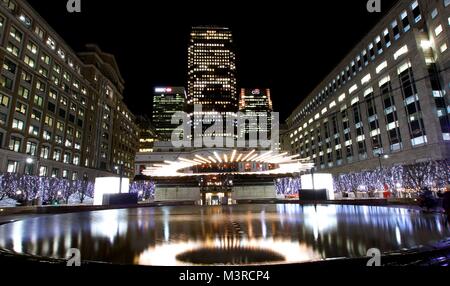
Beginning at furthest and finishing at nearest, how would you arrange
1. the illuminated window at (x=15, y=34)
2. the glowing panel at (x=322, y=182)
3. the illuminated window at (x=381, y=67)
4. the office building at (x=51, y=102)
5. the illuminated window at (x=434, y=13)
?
1. the illuminated window at (x=381, y=67)
2. the illuminated window at (x=15, y=34)
3. the office building at (x=51, y=102)
4. the illuminated window at (x=434, y=13)
5. the glowing panel at (x=322, y=182)

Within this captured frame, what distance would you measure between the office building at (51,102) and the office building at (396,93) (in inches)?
2098

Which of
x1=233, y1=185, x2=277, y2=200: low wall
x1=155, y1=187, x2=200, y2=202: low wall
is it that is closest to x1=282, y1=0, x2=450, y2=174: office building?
x1=233, y1=185, x2=277, y2=200: low wall

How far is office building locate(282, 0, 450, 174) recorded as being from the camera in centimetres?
4453

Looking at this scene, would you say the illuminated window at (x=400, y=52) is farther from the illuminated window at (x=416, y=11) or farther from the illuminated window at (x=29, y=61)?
the illuminated window at (x=29, y=61)

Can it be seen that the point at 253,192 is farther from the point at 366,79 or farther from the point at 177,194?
the point at 366,79

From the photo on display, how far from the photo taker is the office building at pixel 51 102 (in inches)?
1924

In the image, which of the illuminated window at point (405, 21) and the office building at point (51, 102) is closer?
the office building at point (51, 102)

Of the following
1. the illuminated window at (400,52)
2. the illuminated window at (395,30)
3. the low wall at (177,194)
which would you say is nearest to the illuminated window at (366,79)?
the illuminated window at (400,52)

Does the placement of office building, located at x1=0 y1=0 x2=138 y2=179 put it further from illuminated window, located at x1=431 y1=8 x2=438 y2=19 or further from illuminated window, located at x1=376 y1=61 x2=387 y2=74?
illuminated window, located at x1=431 y1=8 x2=438 y2=19

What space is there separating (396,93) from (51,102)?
82.3 metres

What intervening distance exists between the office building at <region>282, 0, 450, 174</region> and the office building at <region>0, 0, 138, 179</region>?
175 ft

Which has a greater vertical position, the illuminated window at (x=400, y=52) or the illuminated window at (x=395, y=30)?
the illuminated window at (x=395, y=30)

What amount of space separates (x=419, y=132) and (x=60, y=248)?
5826 cm

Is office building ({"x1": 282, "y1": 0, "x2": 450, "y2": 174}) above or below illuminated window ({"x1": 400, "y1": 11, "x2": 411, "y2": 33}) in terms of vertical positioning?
below
